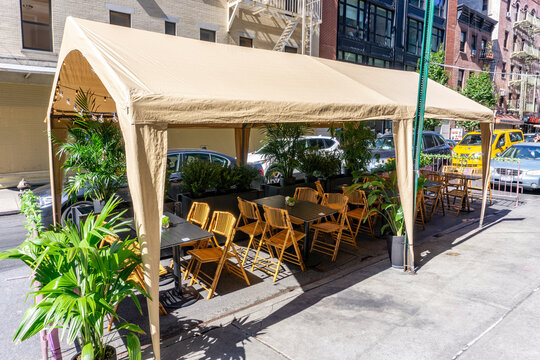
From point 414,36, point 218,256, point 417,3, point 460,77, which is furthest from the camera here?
point 460,77

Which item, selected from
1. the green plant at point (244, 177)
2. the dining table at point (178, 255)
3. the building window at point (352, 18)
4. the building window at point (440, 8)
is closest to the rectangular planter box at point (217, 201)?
the green plant at point (244, 177)

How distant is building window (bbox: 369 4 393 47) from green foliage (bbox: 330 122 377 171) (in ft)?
59.7

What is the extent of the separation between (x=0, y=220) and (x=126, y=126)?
7.68 metres

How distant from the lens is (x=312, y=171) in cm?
898

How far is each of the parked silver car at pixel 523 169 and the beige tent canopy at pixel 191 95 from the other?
5650 millimetres

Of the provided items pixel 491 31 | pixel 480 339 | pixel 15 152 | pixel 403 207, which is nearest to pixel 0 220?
pixel 15 152

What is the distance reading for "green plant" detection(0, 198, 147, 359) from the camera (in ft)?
8.91

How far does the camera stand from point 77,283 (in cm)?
296

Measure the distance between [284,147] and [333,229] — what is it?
3061 mm

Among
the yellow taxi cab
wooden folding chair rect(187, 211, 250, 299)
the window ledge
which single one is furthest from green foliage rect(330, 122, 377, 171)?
the window ledge

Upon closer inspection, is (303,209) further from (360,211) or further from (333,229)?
(360,211)

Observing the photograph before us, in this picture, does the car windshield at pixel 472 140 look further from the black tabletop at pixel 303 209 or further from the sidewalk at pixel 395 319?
the black tabletop at pixel 303 209

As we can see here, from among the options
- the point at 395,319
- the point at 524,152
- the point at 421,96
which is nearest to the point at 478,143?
the point at 524,152

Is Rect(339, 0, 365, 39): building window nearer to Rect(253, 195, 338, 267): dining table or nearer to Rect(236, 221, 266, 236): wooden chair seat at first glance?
Rect(253, 195, 338, 267): dining table
